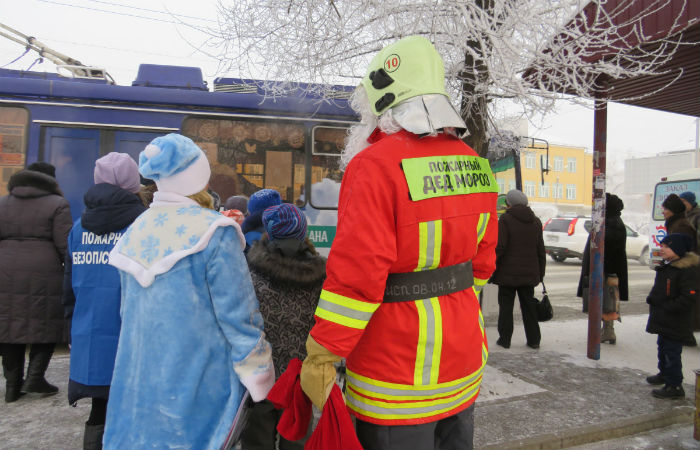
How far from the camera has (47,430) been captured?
3.54m

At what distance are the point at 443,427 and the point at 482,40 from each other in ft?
10.7

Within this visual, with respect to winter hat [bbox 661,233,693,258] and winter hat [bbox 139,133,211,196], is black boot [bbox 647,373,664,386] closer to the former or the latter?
winter hat [bbox 661,233,693,258]

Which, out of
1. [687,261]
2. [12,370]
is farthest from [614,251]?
[12,370]

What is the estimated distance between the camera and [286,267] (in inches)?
98.6

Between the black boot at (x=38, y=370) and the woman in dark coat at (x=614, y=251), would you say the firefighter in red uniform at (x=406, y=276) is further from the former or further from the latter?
the woman in dark coat at (x=614, y=251)

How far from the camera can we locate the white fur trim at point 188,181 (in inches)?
81.4

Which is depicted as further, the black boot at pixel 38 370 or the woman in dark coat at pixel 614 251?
the woman in dark coat at pixel 614 251

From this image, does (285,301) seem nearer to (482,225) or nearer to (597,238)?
(482,225)

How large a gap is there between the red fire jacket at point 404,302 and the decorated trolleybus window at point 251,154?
4599mm

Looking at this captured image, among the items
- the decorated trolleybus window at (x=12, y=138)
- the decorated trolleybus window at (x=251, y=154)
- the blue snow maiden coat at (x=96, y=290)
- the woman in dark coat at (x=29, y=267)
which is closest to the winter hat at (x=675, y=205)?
the decorated trolleybus window at (x=251, y=154)

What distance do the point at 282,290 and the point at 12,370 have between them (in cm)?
312

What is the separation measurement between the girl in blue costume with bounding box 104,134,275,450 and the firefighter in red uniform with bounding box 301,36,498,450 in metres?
0.45

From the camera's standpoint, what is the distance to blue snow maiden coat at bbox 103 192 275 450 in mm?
1903

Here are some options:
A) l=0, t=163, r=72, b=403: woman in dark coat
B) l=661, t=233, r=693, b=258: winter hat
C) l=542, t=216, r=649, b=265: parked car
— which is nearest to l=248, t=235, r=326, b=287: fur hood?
l=0, t=163, r=72, b=403: woman in dark coat
